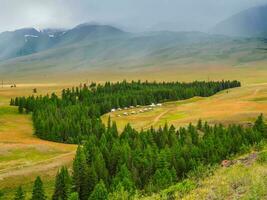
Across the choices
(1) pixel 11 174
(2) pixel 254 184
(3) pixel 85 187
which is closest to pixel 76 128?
(1) pixel 11 174

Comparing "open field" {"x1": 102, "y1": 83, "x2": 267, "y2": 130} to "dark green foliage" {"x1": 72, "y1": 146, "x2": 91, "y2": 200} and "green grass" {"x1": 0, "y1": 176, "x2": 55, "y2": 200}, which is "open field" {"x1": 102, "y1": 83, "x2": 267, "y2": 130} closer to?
"green grass" {"x1": 0, "y1": 176, "x2": 55, "y2": 200}

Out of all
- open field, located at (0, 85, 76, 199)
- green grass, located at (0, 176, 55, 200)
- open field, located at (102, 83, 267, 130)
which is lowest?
green grass, located at (0, 176, 55, 200)

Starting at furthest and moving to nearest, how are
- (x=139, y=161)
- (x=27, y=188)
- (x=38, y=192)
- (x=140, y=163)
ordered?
(x=139, y=161), (x=140, y=163), (x=27, y=188), (x=38, y=192)

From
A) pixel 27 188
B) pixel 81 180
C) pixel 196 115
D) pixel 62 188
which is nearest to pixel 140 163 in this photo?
pixel 81 180

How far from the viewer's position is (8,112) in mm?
199250

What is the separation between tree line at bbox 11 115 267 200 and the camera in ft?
230

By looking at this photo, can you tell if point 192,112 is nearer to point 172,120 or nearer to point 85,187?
point 172,120

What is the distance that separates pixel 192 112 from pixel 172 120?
18163mm

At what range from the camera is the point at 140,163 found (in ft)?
281

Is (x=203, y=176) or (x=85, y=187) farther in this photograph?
(x=85, y=187)

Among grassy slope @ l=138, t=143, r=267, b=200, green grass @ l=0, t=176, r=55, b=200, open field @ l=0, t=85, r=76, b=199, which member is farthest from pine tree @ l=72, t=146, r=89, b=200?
grassy slope @ l=138, t=143, r=267, b=200

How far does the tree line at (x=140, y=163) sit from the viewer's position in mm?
70250

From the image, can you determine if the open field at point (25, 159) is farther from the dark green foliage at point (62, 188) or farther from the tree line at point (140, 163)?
the dark green foliage at point (62, 188)

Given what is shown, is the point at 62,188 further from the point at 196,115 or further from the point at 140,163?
the point at 196,115
